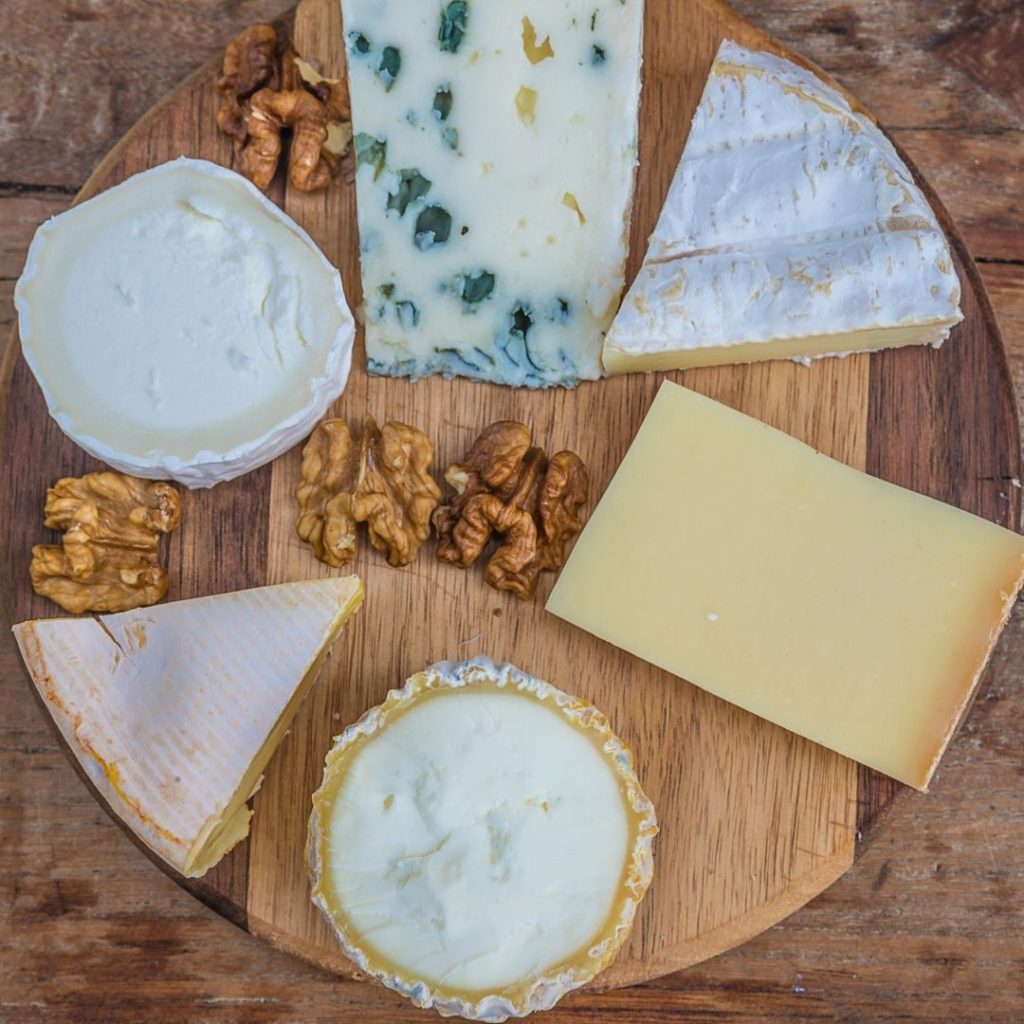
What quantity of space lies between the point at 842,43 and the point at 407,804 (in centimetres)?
178

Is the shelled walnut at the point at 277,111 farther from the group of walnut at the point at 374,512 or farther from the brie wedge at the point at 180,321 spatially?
the group of walnut at the point at 374,512

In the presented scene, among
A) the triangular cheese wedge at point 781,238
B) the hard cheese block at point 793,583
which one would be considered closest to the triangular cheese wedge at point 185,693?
the hard cheese block at point 793,583

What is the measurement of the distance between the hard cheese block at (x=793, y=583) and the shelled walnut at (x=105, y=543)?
2.46 feet

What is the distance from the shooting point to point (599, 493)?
2158 millimetres

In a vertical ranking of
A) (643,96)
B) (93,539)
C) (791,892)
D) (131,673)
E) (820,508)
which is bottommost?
(791,892)

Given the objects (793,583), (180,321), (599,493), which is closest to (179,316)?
(180,321)

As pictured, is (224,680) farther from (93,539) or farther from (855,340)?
(855,340)

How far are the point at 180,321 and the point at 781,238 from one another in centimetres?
108

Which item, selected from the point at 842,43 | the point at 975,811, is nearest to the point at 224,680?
the point at 975,811

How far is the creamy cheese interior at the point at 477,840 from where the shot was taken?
6.05 ft

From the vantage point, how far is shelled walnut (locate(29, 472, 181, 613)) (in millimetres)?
2043

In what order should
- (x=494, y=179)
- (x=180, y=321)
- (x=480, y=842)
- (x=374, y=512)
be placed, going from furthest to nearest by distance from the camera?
(x=494, y=179) → (x=374, y=512) → (x=180, y=321) → (x=480, y=842)

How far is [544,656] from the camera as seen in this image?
6.93 feet

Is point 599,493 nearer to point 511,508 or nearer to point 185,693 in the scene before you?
point 511,508
